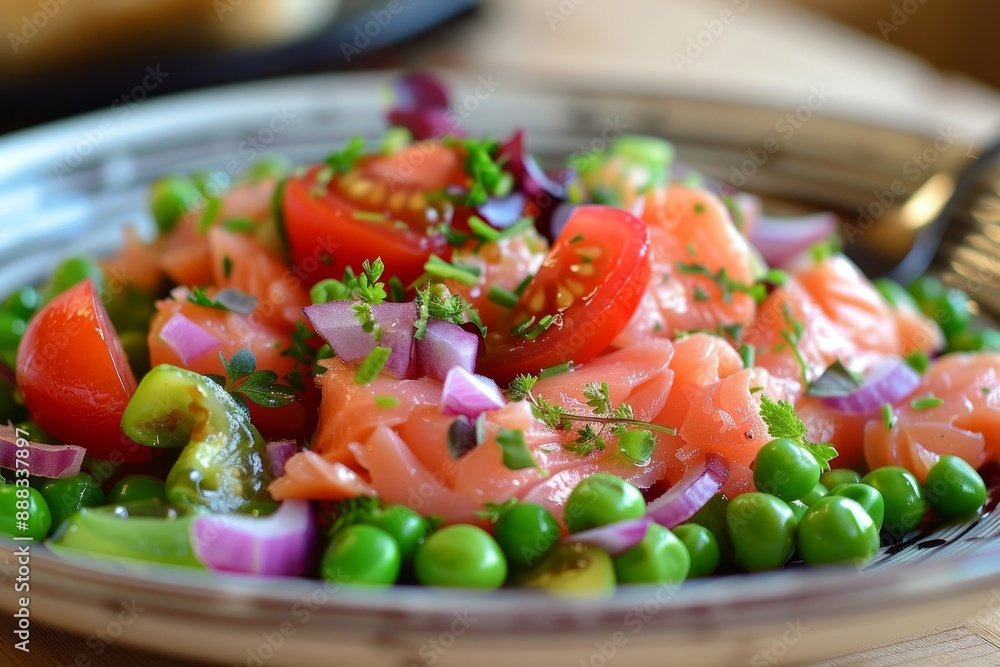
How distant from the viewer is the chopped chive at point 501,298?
3.07 metres

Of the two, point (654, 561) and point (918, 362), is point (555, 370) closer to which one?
point (654, 561)

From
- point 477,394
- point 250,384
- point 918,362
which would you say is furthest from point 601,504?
point 918,362

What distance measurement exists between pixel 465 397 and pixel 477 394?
0.03 m

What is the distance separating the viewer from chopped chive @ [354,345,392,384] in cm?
263

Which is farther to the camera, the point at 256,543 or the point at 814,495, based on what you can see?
the point at 814,495

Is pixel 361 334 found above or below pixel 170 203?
above

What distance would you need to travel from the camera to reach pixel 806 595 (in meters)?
1.88

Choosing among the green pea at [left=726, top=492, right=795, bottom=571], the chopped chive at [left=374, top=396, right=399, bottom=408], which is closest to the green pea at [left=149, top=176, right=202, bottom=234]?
the chopped chive at [left=374, top=396, right=399, bottom=408]

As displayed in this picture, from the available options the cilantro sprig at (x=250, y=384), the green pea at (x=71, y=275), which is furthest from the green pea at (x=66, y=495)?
the green pea at (x=71, y=275)

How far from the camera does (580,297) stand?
9.62ft

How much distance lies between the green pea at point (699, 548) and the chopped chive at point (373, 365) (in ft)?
3.01

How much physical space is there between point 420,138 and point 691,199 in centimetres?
128

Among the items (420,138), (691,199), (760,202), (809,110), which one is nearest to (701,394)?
(691,199)

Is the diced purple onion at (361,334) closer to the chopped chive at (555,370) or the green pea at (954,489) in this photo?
the chopped chive at (555,370)
